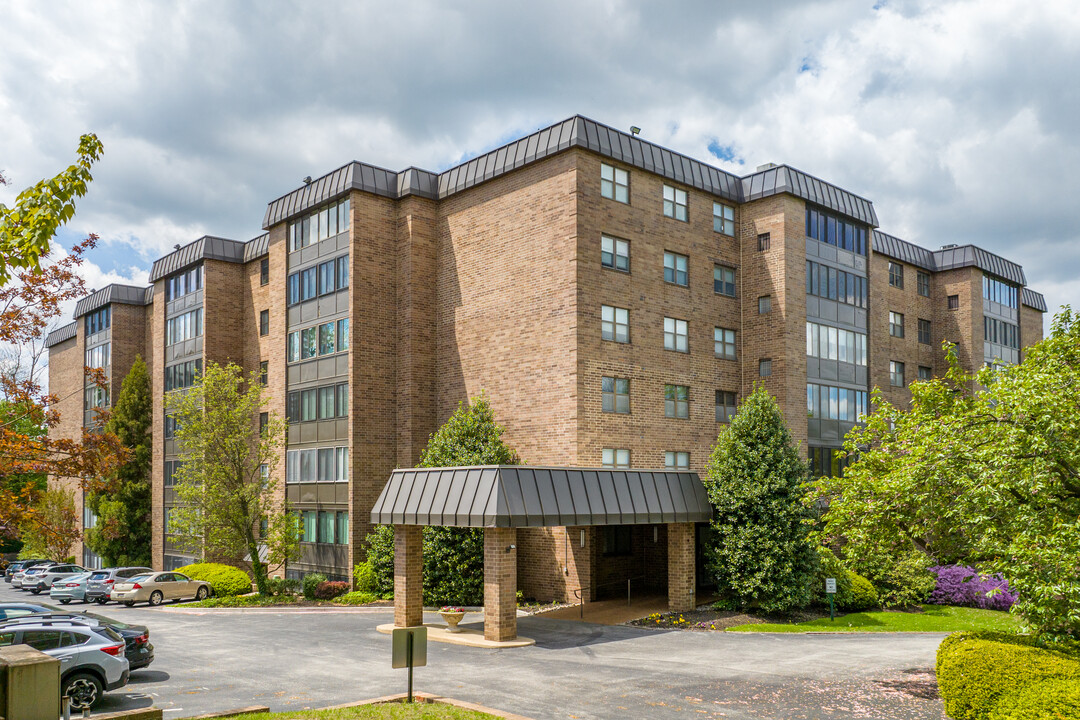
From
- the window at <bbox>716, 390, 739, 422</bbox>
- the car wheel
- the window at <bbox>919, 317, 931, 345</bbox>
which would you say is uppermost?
the window at <bbox>919, 317, 931, 345</bbox>

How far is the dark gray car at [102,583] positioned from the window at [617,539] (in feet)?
68.5

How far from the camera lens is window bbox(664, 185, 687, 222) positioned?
1383 inches

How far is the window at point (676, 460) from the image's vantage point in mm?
34031

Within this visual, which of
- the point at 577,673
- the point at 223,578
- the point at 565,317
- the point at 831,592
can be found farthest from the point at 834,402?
the point at 223,578

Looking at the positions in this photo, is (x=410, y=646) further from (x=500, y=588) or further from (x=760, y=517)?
(x=760, y=517)

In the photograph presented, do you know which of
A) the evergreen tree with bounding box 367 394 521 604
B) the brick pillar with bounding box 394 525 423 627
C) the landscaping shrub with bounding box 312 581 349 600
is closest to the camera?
the brick pillar with bounding box 394 525 423 627

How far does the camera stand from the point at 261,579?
35.3 m

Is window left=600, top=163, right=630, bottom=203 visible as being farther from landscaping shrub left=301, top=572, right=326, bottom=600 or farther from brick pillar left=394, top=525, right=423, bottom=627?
landscaping shrub left=301, top=572, right=326, bottom=600

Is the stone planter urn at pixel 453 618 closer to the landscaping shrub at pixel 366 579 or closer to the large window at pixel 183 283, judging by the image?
the landscaping shrub at pixel 366 579

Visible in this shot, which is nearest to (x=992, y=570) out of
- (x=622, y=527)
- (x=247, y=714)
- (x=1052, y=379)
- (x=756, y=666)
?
(x=1052, y=379)

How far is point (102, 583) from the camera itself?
38906 millimetres

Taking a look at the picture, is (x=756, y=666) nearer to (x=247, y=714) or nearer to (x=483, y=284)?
(x=247, y=714)

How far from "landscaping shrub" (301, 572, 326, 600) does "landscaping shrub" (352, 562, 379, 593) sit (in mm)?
1829

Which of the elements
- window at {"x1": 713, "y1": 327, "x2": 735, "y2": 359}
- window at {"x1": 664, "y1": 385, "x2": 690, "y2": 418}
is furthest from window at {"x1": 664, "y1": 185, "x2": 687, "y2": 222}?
window at {"x1": 664, "y1": 385, "x2": 690, "y2": 418}
